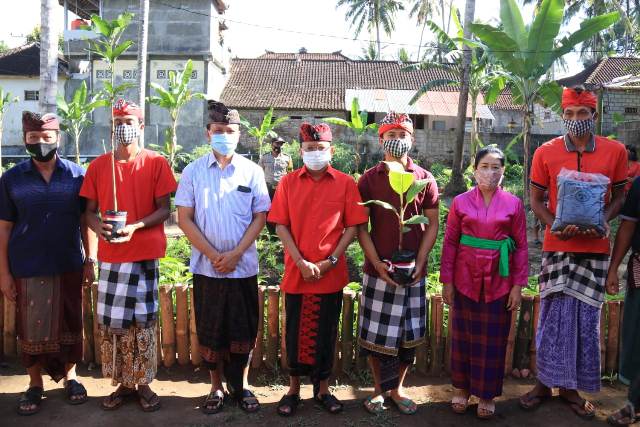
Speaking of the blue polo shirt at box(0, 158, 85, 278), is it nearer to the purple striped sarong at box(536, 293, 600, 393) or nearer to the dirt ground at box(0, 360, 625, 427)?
the dirt ground at box(0, 360, 625, 427)

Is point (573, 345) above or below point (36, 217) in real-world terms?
below

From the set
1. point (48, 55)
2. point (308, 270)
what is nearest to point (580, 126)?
point (308, 270)

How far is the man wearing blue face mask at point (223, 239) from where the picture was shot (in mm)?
3430

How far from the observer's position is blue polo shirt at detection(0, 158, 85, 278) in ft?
11.5

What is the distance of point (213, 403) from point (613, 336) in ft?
10.4

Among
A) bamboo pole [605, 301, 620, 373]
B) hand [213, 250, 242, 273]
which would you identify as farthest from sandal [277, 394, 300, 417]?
bamboo pole [605, 301, 620, 373]

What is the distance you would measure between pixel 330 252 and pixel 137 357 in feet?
5.00

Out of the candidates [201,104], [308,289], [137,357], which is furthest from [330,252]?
[201,104]

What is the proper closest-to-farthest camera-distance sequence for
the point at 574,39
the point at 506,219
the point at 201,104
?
the point at 506,219, the point at 574,39, the point at 201,104

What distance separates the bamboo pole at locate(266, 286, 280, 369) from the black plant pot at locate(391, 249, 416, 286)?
120cm

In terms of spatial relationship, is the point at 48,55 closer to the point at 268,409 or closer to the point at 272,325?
the point at 272,325

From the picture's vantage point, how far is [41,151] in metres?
3.52

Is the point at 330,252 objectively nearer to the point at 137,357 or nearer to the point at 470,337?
the point at 470,337

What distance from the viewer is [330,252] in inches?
134
